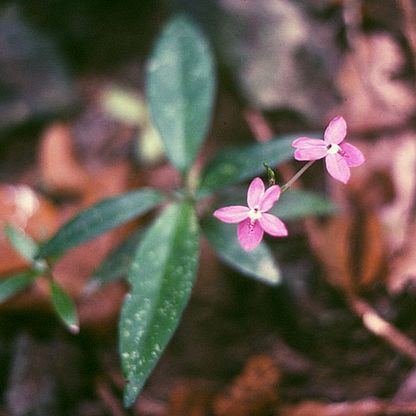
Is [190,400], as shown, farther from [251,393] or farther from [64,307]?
[64,307]

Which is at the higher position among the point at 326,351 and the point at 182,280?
the point at 182,280

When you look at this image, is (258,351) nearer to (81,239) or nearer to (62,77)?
(81,239)

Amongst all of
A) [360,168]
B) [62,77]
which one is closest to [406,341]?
[360,168]

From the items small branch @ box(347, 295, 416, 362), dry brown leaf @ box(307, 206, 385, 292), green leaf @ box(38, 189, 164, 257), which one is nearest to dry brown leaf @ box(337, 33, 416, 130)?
dry brown leaf @ box(307, 206, 385, 292)

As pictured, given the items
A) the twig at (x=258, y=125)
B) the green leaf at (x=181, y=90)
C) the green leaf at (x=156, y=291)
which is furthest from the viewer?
the twig at (x=258, y=125)

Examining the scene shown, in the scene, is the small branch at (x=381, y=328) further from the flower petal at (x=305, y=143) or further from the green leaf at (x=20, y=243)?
the green leaf at (x=20, y=243)

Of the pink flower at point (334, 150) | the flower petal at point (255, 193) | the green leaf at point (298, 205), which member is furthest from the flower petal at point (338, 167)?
the green leaf at point (298, 205)
